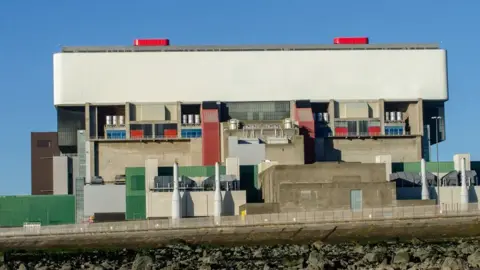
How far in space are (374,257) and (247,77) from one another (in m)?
91.5

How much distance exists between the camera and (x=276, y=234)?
8788 cm

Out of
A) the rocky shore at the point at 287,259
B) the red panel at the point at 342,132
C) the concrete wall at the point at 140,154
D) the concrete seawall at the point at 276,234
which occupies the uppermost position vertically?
the red panel at the point at 342,132

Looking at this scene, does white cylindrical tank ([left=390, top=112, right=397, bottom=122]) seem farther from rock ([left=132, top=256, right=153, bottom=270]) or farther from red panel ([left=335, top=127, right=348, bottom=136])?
rock ([left=132, top=256, right=153, bottom=270])

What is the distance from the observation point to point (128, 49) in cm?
14162

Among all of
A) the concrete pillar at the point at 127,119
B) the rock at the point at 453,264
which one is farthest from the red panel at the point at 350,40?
the rock at the point at 453,264

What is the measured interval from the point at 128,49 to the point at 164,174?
89.7 feet

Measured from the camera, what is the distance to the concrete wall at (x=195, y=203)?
113 metres

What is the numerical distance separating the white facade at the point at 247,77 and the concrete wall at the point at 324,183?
23.9 metres

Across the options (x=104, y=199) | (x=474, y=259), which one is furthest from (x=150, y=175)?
(x=474, y=259)

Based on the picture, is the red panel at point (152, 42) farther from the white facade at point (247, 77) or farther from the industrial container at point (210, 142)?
the industrial container at point (210, 142)

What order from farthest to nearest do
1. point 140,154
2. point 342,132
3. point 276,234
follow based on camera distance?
point 342,132, point 140,154, point 276,234

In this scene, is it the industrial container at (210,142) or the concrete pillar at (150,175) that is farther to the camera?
the industrial container at (210,142)

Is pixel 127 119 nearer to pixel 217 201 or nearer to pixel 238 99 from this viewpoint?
pixel 238 99

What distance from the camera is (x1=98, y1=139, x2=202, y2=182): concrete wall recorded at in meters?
135
